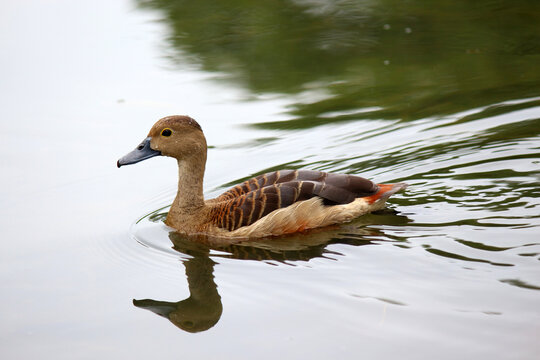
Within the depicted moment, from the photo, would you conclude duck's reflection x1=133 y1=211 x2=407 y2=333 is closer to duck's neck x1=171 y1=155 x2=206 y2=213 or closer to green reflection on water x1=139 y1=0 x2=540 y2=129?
duck's neck x1=171 y1=155 x2=206 y2=213

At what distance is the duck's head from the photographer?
350 inches

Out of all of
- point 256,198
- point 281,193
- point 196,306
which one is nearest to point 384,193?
point 281,193

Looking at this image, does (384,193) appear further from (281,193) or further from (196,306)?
(196,306)

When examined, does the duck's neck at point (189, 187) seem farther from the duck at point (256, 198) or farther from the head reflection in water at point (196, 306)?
the head reflection in water at point (196, 306)

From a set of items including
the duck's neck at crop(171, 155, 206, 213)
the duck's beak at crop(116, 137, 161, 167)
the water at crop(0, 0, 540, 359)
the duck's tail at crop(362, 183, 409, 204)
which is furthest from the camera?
the duck's neck at crop(171, 155, 206, 213)

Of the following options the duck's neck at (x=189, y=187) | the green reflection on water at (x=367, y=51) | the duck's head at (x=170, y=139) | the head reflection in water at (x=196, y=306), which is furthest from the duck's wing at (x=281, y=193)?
the green reflection on water at (x=367, y=51)

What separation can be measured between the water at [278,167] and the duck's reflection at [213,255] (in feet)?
0.08

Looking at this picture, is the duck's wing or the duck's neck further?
the duck's neck

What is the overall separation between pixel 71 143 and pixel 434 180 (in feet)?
16.8

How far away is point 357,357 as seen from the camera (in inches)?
232

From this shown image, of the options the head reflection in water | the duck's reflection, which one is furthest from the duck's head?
the head reflection in water

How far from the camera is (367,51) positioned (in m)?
13.9

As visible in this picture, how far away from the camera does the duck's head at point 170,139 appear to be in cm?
888

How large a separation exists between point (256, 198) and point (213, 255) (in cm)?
82
